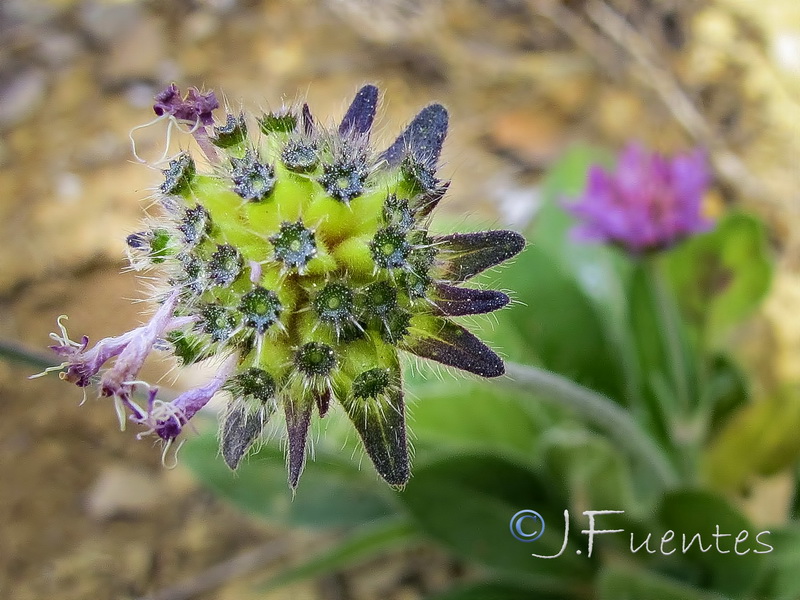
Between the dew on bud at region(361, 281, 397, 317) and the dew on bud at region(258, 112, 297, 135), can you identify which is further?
the dew on bud at region(258, 112, 297, 135)

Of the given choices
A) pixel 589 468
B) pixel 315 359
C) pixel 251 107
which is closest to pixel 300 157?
pixel 315 359

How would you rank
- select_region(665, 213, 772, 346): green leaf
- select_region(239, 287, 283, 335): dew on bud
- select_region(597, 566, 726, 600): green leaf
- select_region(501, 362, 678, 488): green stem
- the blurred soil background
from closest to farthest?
select_region(239, 287, 283, 335): dew on bud < select_region(501, 362, 678, 488): green stem < select_region(597, 566, 726, 600): green leaf < select_region(665, 213, 772, 346): green leaf < the blurred soil background

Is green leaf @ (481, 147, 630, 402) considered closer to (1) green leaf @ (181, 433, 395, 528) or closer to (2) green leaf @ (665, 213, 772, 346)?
(2) green leaf @ (665, 213, 772, 346)

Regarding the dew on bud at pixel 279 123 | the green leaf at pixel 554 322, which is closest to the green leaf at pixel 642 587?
the green leaf at pixel 554 322

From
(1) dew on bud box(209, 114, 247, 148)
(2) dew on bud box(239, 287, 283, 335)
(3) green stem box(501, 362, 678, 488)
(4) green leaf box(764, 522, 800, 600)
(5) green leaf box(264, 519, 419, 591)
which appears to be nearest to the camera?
(2) dew on bud box(239, 287, 283, 335)

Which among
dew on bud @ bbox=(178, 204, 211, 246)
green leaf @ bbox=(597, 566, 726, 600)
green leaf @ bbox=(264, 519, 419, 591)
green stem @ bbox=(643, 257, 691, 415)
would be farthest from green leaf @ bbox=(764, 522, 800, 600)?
dew on bud @ bbox=(178, 204, 211, 246)

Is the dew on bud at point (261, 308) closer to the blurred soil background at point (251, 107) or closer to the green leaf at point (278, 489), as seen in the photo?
the green leaf at point (278, 489)
